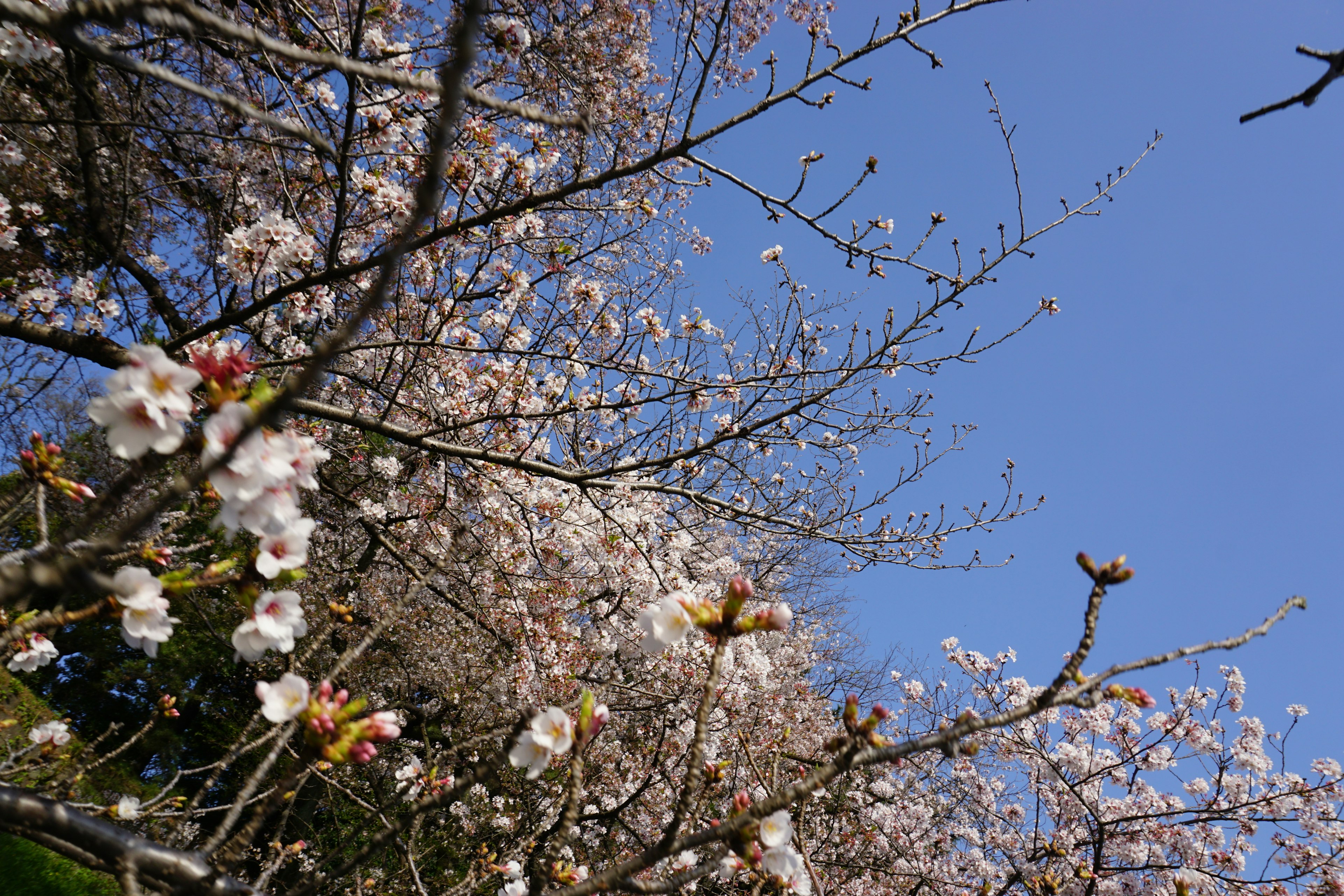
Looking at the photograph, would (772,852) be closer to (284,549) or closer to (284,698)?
(284,698)

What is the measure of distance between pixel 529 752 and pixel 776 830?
50 centimetres

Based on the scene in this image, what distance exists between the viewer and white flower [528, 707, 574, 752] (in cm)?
122

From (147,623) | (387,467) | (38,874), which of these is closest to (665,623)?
(147,623)

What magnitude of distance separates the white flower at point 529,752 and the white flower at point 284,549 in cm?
53

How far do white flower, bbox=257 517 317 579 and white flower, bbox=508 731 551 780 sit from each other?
53cm

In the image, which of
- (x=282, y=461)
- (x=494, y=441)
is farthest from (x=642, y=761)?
(x=282, y=461)

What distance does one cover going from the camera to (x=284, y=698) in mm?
1167

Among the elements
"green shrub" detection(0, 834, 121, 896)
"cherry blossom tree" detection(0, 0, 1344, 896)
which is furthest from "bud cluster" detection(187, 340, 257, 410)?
"green shrub" detection(0, 834, 121, 896)

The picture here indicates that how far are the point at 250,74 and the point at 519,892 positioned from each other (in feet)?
15.8

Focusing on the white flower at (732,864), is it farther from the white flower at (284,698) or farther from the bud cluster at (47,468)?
the bud cluster at (47,468)

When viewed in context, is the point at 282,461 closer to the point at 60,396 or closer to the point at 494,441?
the point at 494,441

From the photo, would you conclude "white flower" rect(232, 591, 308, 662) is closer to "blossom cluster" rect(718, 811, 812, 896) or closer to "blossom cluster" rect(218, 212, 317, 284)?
"blossom cluster" rect(718, 811, 812, 896)

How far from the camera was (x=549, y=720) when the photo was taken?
1242 millimetres

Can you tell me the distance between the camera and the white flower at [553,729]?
1.22 metres
